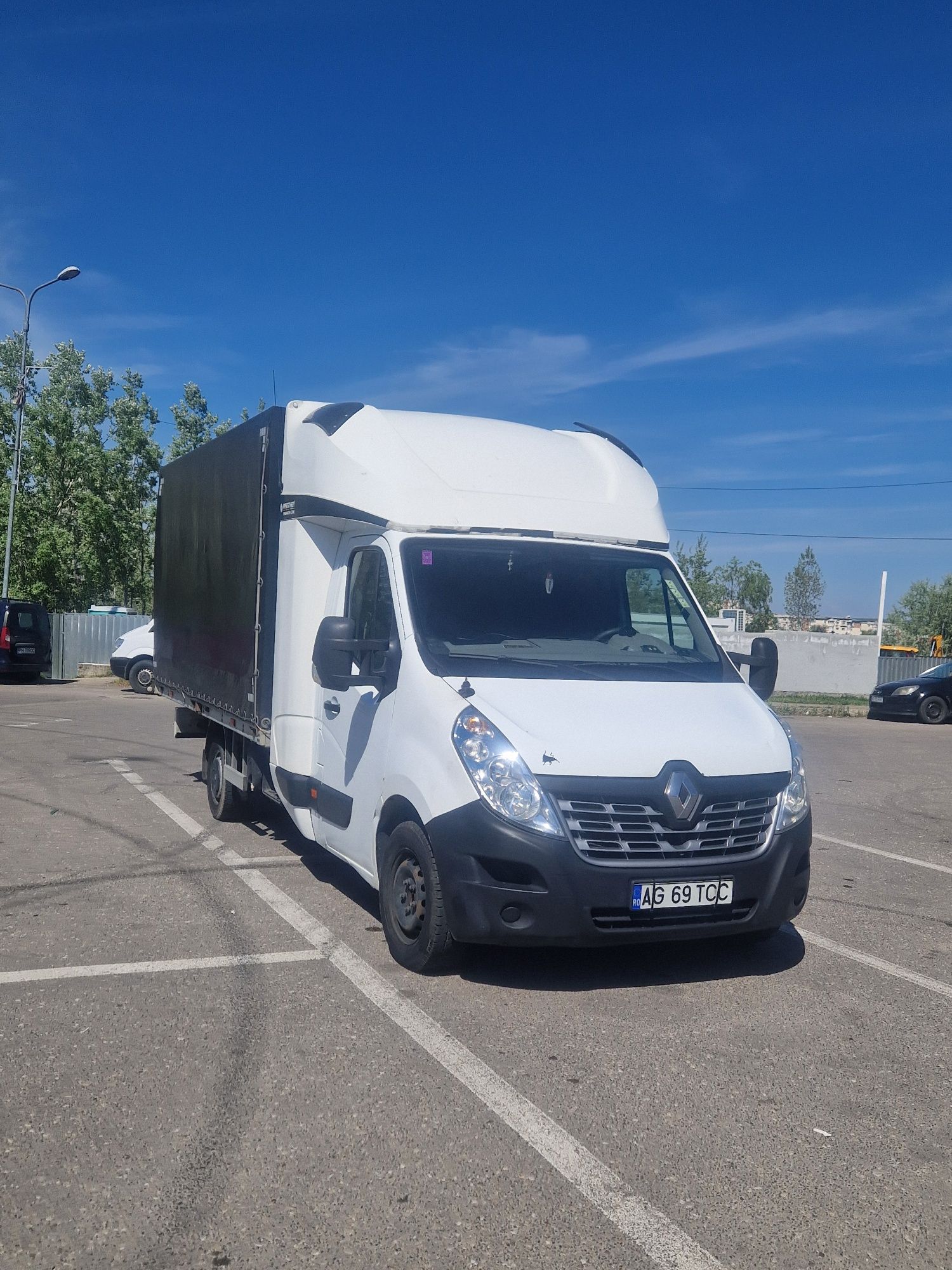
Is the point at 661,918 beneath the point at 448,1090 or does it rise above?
above

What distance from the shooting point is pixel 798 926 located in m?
6.34

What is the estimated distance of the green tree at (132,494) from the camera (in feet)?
136

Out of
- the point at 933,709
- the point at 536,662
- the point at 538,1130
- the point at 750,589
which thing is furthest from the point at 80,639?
the point at 750,589

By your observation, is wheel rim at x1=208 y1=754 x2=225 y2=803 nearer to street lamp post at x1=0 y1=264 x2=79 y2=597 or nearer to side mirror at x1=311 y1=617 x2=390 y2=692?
side mirror at x1=311 y1=617 x2=390 y2=692

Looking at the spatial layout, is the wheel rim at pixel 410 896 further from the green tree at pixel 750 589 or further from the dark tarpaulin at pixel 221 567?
the green tree at pixel 750 589

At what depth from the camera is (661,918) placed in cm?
481

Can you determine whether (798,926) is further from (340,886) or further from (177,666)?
(177,666)

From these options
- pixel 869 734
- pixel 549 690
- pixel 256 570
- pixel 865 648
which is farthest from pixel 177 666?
pixel 865 648

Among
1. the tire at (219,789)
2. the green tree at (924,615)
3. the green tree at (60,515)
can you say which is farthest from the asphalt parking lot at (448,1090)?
the green tree at (924,615)

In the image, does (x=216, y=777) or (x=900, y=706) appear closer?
(x=216, y=777)

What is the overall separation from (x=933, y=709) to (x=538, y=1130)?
23.1 m

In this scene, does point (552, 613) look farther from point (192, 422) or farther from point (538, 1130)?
point (192, 422)

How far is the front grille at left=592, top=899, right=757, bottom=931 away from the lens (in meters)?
4.75

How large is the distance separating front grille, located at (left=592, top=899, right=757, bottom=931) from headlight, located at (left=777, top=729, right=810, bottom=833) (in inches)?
15.2
